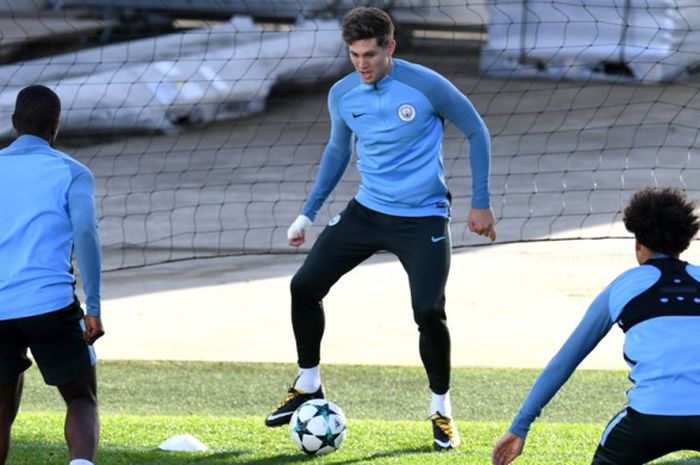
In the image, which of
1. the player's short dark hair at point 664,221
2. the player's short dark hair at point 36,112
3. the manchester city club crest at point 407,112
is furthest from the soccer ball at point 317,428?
the player's short dark hair at point 664,221

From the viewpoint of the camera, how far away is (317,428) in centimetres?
629

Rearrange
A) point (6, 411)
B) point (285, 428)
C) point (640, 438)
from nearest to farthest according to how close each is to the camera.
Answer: point (640, 438)
point (6, 411)
point (285, 428)

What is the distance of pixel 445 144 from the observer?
57.3 feet

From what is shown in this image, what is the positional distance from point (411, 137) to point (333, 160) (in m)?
0.52

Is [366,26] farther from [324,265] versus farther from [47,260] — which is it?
[47,260]

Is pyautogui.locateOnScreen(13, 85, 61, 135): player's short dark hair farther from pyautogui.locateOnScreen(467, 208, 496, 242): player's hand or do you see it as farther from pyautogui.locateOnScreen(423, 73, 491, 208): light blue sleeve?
pyautogui.locateOnScreen(467, 208, 496, 242): player's hand

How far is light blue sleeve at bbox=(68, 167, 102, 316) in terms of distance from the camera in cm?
515

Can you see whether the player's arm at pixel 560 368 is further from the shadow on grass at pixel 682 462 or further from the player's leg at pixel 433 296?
the shadow on grass at pixel 682 462

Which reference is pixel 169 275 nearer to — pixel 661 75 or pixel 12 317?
pixel 12 317

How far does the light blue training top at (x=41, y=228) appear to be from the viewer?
16.9ft

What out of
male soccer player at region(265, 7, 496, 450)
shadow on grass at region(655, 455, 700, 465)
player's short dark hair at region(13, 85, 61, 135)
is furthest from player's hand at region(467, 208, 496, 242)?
player's short dark hair at region(13, 85, 61, 135)

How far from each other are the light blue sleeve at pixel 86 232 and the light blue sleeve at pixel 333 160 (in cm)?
180

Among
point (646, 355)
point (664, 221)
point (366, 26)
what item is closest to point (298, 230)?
point (366, 26)

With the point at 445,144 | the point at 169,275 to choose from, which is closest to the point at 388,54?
the point at 169,275
